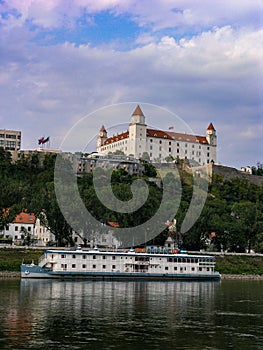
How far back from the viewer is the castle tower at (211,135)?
14989cm

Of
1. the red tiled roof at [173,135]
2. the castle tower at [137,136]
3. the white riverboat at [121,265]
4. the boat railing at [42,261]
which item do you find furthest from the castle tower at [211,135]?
the boat railing at [42,261]

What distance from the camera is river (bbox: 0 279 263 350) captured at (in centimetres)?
2408

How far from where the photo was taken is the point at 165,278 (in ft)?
199

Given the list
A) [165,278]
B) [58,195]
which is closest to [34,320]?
[165,278]

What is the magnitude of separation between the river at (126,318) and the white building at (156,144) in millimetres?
87985

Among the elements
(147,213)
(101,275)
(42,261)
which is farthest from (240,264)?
(42,261)

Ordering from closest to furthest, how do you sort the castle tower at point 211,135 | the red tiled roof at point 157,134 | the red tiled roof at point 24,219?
the red tiled roof at point 24,219
the red tiled roof at point 157,134
the castle tower at point 211,135

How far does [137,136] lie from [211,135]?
25.5 m

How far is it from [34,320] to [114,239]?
5188 centimetres

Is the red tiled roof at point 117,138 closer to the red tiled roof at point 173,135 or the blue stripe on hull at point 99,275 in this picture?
the red tiled roof at point 173,135

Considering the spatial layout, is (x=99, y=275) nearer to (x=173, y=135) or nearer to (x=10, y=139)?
(x=10, y=139)

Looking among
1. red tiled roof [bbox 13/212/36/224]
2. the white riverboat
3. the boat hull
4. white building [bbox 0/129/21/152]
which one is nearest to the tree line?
red tiled roof [bbox 13/212/36/224]

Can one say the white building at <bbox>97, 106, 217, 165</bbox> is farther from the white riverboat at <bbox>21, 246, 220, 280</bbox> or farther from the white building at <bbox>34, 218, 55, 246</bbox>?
the white riverboat at <bbox>21, 246, 220, 280</bbox>

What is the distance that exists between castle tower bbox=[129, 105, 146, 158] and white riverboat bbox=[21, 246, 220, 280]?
71.4 metres
